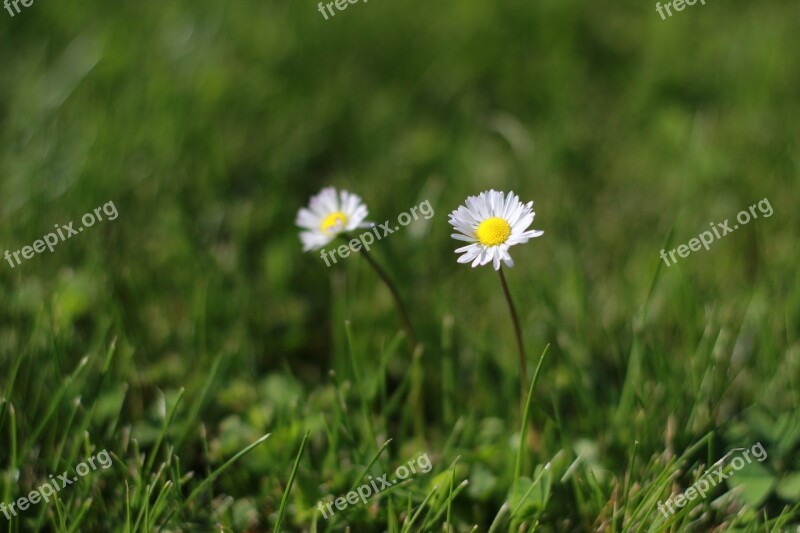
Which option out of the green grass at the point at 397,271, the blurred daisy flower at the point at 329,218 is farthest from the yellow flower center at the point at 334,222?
the green grass at the point at 397,271

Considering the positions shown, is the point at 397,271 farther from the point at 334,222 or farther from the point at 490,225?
the point at 490,225

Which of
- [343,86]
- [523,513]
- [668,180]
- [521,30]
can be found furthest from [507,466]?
[521,30]

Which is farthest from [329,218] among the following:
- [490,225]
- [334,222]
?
[490,225]

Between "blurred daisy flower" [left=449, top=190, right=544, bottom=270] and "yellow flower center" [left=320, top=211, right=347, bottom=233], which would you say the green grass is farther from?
"blurred daisy flower" [left=449, top=190, right=544, bottom=270]

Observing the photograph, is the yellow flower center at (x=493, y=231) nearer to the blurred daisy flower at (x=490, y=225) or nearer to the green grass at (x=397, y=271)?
the blurred daisy flower at (x=490, y=225)

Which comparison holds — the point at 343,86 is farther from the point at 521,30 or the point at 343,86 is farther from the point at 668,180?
the point at 668,180

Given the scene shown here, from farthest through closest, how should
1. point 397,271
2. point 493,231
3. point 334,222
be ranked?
point 397,271
point 334,222
point 493,231

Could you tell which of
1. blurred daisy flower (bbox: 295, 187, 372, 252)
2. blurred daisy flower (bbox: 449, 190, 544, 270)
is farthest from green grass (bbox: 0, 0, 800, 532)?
blurred daisy flower (bbox: 449, 190, 544, 270)
